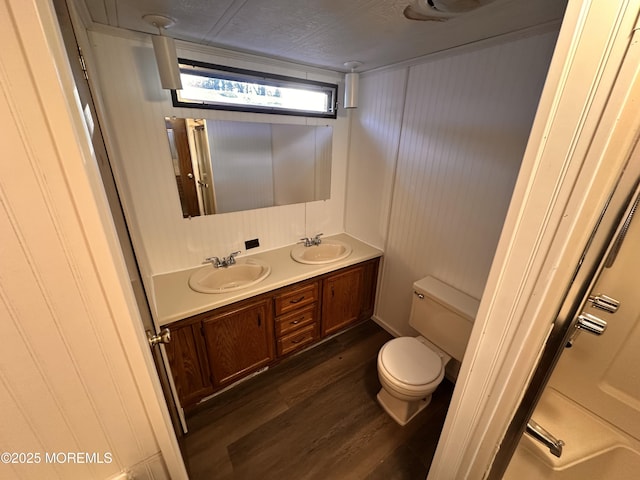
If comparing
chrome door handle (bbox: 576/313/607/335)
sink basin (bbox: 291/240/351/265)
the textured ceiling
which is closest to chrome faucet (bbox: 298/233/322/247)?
sink basin (bbox: 291/240/351/265)

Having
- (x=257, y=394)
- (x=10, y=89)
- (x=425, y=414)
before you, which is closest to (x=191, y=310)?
(x=257, y=394)

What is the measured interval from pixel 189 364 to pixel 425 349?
152 centimetres

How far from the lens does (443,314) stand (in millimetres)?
1737

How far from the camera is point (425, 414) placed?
1.75 metres

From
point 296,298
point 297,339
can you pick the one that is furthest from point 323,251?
point 297,339

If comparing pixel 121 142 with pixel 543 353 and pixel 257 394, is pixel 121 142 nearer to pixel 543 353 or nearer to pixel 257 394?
pixel 257 394

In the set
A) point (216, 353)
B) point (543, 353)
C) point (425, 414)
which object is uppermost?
point (543, 353)

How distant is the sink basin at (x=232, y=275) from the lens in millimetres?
1780

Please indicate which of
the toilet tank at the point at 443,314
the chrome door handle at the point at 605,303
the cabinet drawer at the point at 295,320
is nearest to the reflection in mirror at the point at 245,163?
the cabinet drawer at the point at 295,320

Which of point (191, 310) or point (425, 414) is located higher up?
point (191, 310)

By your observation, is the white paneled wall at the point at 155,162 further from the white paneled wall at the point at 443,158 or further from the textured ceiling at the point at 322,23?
the white paneled wall at the point at 443,158

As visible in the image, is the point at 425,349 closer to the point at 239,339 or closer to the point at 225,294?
the point at 239,339

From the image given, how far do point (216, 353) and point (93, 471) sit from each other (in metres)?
1.10

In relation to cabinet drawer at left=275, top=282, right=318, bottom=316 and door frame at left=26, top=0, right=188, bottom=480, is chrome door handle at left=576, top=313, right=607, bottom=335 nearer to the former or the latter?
door frame at left=26, top=0, right=188, bottom=480
